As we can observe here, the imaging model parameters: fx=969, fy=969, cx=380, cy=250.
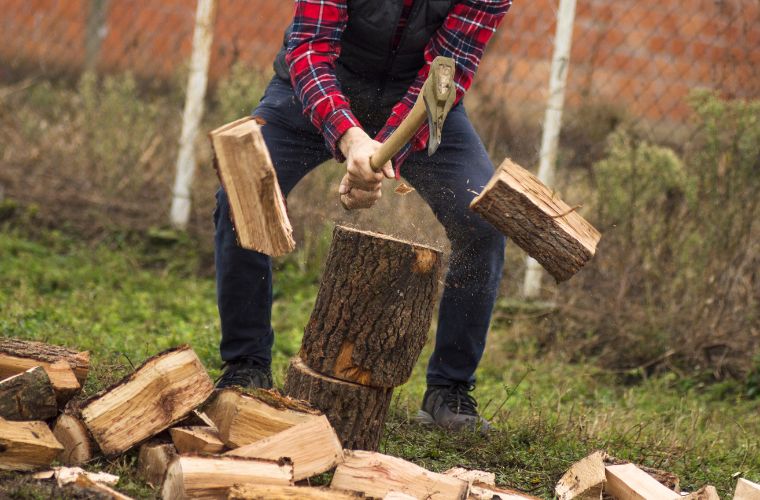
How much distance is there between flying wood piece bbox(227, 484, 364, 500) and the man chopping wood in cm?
102

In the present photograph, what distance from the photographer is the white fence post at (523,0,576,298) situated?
5.09 m

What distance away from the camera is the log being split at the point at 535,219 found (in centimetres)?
265

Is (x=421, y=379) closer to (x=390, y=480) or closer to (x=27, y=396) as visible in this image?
(x=390, y=480)

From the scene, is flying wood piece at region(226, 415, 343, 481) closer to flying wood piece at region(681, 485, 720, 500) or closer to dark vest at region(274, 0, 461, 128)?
flying wood piece at region(681, 485, 720, 500)

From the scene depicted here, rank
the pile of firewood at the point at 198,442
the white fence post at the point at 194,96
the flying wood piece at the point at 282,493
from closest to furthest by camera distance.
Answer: the flying wood piece at the point at 282,493, the pile of firewood at the point at 198,442, the white fence post at the point at 194,96

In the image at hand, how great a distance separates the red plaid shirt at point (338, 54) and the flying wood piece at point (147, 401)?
83 cm

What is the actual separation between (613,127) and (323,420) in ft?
12.5

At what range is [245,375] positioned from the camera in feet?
10.7

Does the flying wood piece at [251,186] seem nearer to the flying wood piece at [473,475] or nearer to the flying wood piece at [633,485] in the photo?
the flying wood piece at [473,475]

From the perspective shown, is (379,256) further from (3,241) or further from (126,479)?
(3,241)

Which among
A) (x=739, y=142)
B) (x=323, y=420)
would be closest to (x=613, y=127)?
(x=739, y=142)

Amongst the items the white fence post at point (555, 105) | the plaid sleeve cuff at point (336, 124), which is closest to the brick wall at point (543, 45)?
the white fence post at point (555, 105)

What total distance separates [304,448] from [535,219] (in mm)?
894

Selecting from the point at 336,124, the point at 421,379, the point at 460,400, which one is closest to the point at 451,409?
the point at 460,400
